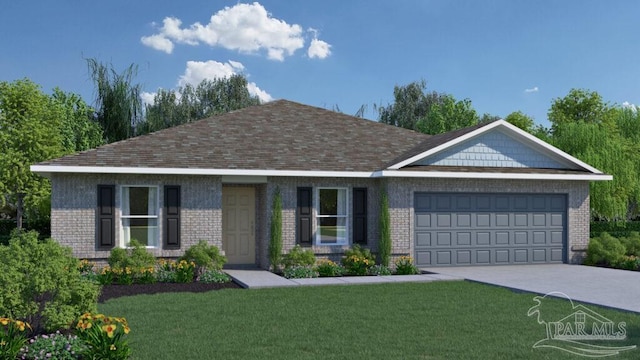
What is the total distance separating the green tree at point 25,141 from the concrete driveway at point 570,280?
1865 cm

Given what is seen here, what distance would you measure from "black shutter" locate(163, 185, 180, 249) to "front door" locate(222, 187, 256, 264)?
2.34 metres

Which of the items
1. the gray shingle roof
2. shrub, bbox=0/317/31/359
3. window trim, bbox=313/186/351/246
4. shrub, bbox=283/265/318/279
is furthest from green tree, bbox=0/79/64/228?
shrub, bbox=0/317/31/359

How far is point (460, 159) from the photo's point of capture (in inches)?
789

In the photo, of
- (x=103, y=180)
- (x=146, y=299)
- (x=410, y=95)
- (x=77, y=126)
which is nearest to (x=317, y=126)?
(x=103, y=180)

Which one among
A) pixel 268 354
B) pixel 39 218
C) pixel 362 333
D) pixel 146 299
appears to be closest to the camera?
pixel 268 354

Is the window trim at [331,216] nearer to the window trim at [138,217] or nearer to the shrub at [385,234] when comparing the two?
the shrub at [385,234]

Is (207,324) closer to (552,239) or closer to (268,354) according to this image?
(268,354)

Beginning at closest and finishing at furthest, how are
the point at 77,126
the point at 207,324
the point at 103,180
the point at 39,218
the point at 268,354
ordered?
the point at 268,354 → the point at 207,324 → the point at 103,180 → the point at 39,218 → the point at 77,126

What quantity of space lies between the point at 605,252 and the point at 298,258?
10168 mm

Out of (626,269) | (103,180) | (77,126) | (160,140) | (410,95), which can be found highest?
(410,95)

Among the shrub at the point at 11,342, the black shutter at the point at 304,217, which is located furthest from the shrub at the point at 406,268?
the shrub at the point at 11,342

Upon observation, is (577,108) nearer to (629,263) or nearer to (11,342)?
(629,263)

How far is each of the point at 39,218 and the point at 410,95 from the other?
136ft

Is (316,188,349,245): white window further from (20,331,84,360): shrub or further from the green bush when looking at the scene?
(20,331,84,360): shrub
